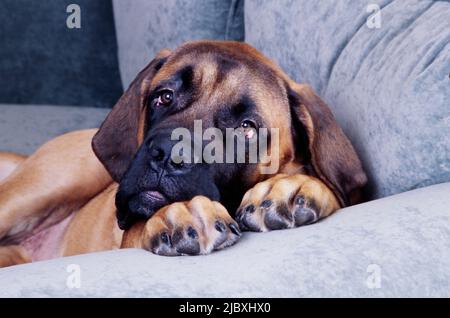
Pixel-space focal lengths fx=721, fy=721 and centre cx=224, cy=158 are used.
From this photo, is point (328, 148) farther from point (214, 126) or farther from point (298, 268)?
point (298, 268)

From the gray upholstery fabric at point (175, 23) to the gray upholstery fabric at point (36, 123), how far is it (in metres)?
0.40

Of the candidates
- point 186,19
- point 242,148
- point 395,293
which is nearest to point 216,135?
point 242,148

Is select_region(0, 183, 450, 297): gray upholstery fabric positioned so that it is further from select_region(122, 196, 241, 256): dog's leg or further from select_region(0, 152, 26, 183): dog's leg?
select_region(0, 152, 26, 183): dog's leg

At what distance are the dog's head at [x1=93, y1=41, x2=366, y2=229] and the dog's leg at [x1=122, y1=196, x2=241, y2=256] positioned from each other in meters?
0.22

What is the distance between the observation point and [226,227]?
5.12 ft

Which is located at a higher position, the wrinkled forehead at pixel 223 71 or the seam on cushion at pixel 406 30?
the seam on cushion at pixel 406 30

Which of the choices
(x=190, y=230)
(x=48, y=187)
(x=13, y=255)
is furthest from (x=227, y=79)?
(x=13, y=255)

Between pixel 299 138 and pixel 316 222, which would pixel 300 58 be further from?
pixel 316 222

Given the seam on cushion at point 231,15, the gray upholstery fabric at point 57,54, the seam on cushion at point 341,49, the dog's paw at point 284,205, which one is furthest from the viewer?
the gray upholstery fabric at point 57,54

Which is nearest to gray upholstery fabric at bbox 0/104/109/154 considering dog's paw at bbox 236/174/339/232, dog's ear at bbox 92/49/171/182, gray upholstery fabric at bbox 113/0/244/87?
gray upholstery fabric at bbox 113/0/244/87

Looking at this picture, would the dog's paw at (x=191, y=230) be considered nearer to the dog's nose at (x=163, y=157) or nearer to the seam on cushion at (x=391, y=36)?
the dog's nose at (x=163, y=157)

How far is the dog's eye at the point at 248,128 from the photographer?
209cm

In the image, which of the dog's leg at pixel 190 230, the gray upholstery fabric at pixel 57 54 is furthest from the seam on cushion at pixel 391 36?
the gray upholstery fabric at pixel 57 54

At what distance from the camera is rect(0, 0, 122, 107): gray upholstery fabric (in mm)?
4230
